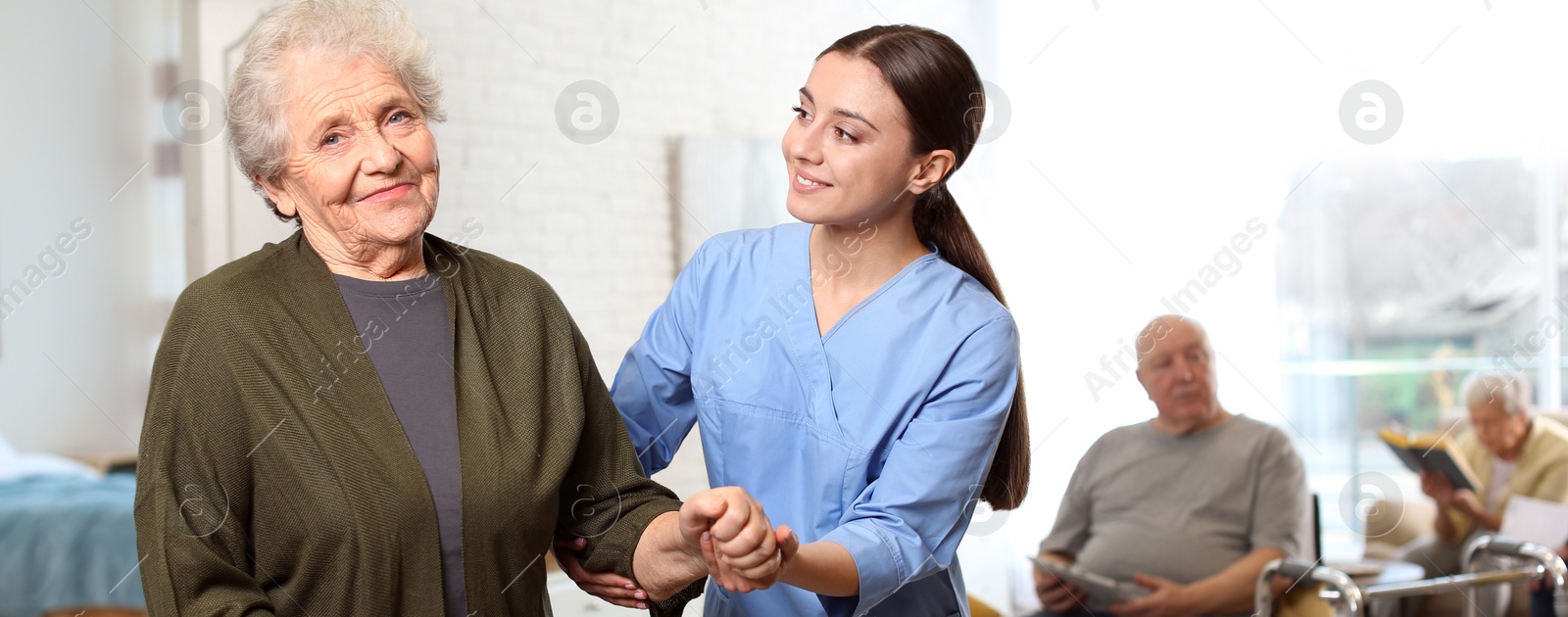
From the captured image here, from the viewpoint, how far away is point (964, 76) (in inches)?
58.5

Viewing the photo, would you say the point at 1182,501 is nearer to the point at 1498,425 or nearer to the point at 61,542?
the point at 1498,425

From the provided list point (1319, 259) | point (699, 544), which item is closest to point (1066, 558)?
point (699, 544)

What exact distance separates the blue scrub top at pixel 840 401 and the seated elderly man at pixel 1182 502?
193cm

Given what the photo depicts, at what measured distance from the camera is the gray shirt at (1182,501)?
3219 millimetres

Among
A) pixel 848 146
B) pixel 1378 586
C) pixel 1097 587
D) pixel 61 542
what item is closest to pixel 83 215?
pixel 61 542

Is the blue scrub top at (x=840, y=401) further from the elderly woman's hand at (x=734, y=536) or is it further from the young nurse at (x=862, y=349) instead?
the elderly woman's hand at (x=734, y=536)

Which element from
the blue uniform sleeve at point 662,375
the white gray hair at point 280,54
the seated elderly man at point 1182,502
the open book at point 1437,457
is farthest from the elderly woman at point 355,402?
the open book at point 1437,457

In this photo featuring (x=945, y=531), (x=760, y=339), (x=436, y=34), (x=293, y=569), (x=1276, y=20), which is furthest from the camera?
(x=1276, y=20)

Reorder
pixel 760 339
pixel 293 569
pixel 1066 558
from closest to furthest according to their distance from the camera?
pixel 293 569 < pixel 760 339 < pixel 1066 558

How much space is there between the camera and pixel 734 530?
1.10m

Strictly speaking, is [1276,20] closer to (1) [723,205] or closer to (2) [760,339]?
(1) [723,205]

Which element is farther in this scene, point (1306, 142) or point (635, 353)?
point (1306, 142)

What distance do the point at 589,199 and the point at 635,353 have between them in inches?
115

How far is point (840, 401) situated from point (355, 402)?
0.58 metres
